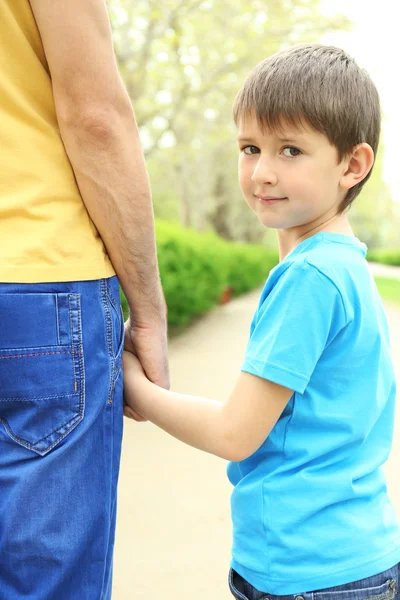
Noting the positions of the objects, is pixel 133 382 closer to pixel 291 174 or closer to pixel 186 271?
pixel 291 174

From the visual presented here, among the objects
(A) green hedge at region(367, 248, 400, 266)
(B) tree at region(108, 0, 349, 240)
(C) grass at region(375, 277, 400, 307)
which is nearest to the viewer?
(B) tree at region(108, 0, 349, 240)

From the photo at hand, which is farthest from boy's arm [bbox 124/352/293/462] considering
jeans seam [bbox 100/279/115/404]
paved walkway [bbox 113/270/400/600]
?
paved walkway [bbox 113/270/400/600]

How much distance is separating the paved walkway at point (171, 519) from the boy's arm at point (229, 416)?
1.71 m

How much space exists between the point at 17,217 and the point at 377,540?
102 cm

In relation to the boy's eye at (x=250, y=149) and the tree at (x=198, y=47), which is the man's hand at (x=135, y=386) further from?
the tree at (x=198, y=47)

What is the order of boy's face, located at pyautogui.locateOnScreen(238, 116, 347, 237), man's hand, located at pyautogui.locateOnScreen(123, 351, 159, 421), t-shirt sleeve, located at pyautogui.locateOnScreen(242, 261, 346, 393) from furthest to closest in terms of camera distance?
man's hand, located at pyautogui.locateOnScreen(123, 351, 159, 421)
boy's face, located at pyautogui.locateOnScreen(238, 116, 347, 237)
t-shirt sleeve, located at pyautogui.locateOnScreen(242, 261, 346, 393)

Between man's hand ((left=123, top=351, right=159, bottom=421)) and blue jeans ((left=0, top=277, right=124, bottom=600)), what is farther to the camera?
man's hand ((left=123, top=351, right=159, bottom=421))

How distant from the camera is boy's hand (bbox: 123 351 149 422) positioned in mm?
1651

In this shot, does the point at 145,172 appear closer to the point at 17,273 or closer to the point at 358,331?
the point at 17,273

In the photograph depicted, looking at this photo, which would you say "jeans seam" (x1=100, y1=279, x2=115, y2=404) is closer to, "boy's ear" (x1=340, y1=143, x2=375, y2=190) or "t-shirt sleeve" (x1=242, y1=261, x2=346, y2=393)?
"t-shirt sleeve" (x1=242, y1=261, x2=346, y2=393)

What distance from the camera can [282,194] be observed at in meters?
1.52

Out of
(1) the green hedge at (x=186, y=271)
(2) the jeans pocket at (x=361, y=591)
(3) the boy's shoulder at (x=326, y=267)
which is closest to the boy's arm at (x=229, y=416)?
(3) the boy's shoulder at (x=326, y=267)

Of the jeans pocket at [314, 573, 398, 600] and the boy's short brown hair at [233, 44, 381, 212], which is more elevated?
the boy's short brown hair at [233, 44, 381, 212]

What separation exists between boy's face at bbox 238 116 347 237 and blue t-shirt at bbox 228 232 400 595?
8 centimetres
